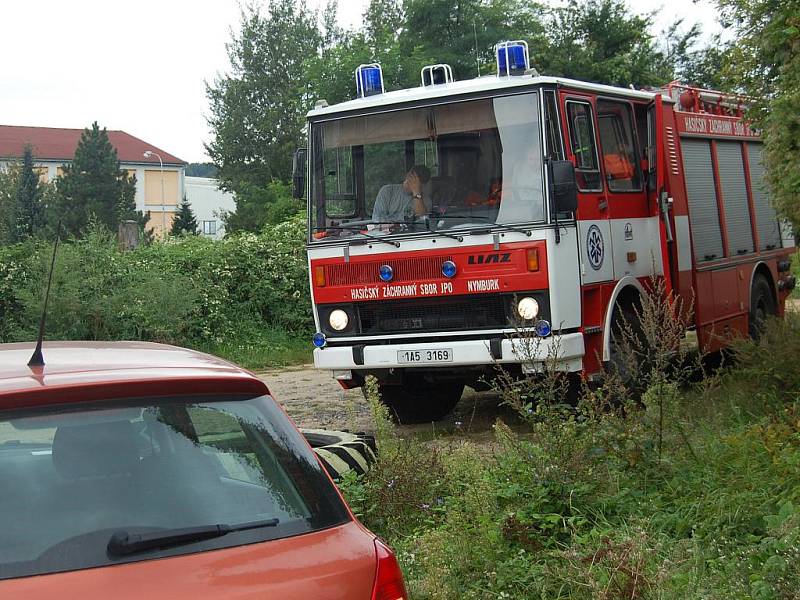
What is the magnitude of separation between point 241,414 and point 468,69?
34.5 m

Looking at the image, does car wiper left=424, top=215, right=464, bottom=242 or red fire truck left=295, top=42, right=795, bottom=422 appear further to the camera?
car wiper left=424, top=215, right=464, bottom=242

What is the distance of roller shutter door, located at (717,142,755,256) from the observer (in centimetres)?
1299

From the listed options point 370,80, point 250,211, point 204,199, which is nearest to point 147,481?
point 370,80

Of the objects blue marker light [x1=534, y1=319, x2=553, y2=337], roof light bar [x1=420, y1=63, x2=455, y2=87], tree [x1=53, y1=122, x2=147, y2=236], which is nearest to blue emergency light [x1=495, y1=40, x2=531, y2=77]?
roof light bar [x1=420, y1=63, x2=455, y2=87]

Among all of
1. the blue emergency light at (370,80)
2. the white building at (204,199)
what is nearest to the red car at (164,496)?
the blue emergency light at (370,80)

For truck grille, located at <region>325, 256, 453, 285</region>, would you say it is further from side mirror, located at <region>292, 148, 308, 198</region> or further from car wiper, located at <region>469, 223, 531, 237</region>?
side mirror, located at <region>292, 148, 308, 198</region>

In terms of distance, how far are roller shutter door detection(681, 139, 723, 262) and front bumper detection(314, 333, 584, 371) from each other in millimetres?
3010

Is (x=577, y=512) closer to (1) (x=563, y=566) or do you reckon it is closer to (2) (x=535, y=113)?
(1) (x=563, y=566)

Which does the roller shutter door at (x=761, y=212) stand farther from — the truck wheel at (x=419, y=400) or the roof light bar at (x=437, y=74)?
the roof light bar at (x=437, y=74)

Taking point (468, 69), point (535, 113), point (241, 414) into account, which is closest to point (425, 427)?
point (535, 113)

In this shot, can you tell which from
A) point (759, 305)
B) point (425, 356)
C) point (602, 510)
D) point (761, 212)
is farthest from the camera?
point (761, 212)

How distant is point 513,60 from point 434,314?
229 cm

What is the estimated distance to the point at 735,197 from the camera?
43.7 ft

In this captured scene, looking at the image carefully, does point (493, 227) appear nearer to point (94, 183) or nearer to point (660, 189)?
point (660, 189)
